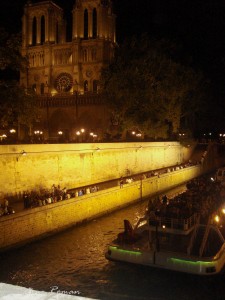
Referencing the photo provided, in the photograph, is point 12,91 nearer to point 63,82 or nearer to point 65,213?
point 65,213

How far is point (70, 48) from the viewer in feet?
182

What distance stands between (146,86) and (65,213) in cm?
2243

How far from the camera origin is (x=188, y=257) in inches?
466

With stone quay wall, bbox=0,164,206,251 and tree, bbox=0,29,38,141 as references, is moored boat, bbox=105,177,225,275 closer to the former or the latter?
stone quay wall, bbox=0,164,206,251

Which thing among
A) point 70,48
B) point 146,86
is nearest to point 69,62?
point 70,48

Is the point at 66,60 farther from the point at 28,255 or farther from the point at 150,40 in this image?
the point at 28,255

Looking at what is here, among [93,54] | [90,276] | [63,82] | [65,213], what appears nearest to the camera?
[90,276]

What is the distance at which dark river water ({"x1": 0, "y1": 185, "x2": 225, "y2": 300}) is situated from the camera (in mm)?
10875

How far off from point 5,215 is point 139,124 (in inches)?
980

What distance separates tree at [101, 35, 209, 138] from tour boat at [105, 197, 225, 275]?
75.3 feet

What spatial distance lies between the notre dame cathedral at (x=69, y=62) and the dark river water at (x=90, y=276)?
33613 millimetres

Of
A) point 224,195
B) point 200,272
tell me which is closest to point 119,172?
point 224,195

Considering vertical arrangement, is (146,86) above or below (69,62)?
below

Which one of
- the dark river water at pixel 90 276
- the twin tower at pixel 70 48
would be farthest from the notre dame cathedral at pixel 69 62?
the dark river water at pixel 90 276
